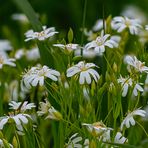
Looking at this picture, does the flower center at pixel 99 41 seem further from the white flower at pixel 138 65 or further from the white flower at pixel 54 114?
the white flower at pixel 54 114

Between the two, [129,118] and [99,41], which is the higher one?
[99,41]

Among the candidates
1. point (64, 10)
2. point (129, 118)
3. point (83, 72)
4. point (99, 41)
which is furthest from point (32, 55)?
point (64, 10)

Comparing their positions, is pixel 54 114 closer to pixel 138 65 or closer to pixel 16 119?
pixel 16 119

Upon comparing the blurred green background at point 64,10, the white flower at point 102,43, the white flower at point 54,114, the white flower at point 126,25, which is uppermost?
the blurred green background at point 64,10

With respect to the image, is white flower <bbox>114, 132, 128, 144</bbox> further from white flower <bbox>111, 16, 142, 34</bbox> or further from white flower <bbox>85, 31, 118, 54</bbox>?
white flower <bbox>111, 16, 142, 34</bbox>

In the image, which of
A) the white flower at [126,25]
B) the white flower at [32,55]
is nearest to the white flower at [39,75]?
the white flower at [126,25]

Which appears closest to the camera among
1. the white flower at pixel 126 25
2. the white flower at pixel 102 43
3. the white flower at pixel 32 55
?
the white flower at pixel 102 43

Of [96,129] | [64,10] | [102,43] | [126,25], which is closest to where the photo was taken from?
[96,129]

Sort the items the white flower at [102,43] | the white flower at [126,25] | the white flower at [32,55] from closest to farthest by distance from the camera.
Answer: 1. the white flower at [102,43]
2. the white flower at [126,25]
3. the white flower at [32,55]

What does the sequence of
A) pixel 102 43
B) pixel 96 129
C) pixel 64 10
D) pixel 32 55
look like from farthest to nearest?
pixel 64 10 < pixel 32 55 < pixel 102 43 < pixel 96 129

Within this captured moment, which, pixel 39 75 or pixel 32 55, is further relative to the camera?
pixel 32 55

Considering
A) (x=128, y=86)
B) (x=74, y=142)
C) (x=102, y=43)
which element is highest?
(x=102, y=43)
